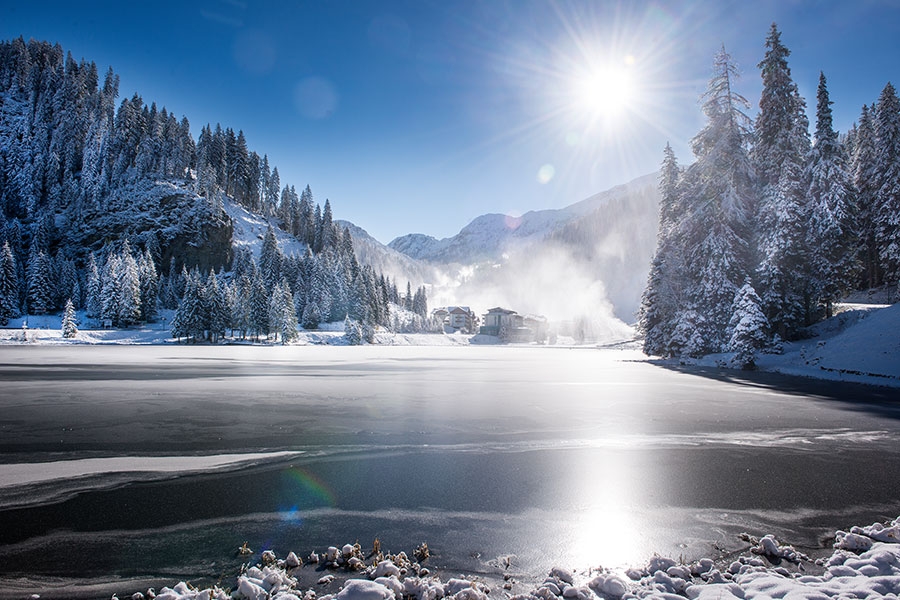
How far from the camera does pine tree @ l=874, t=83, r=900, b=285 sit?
34.5 m

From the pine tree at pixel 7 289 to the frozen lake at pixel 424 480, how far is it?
83.2 metres

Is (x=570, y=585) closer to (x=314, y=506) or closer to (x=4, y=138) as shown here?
(x=314, y=506)

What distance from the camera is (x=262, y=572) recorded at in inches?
165

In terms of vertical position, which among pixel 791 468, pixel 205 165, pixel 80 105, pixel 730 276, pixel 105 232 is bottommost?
pixel 791 468

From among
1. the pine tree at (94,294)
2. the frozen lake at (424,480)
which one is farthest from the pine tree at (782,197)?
the pine tree at (94,294)

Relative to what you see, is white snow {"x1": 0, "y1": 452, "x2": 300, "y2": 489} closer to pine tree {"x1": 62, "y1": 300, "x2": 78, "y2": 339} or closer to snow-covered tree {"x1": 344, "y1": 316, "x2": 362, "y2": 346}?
snow-covered tree {"x1": 344, "y1": 316, "x2": 362, "y2": 346}

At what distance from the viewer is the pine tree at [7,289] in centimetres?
7206

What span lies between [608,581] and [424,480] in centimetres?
380

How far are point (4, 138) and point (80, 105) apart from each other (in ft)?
74.1

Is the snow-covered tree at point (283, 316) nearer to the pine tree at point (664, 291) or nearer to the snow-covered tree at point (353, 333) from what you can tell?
the snow-covered tree at point (353, 333)

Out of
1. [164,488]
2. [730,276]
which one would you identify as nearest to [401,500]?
[164,488]

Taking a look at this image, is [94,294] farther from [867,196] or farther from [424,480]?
[867,196]

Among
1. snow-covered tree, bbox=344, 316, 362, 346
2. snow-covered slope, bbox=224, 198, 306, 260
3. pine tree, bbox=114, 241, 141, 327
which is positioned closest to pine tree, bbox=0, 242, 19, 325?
pine tree, bbox=114, 241, 141, 327

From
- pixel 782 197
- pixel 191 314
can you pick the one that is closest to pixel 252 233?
pixel 191 314
